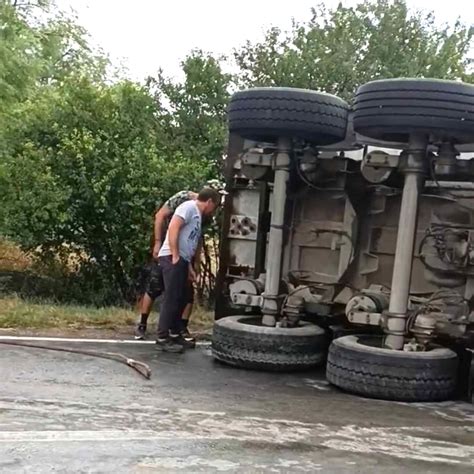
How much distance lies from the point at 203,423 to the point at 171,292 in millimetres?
2840

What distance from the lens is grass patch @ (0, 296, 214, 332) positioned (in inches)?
329

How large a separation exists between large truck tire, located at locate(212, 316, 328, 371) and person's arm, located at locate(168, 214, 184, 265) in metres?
0.86

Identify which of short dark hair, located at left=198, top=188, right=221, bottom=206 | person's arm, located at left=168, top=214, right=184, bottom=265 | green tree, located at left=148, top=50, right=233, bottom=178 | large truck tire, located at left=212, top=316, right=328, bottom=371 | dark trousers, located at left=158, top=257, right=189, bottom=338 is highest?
green tree, located at left=148, top=50, right=233, bottom=178

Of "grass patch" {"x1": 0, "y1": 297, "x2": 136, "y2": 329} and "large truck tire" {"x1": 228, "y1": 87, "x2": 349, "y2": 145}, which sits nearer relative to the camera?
"large truck tire" {"x1": 228, "y1": 87, "x2": 349, "y2": 145}

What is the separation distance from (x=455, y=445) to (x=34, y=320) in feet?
15.6

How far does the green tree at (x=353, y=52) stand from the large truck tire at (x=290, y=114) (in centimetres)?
672

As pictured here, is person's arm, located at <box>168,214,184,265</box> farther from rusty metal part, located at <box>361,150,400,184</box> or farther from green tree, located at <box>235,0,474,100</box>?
green tree, located at <box>235,0,474,100</box>

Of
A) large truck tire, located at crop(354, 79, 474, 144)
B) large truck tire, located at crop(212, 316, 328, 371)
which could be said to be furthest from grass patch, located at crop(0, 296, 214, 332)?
large truck tire, located at crop(354, 79, 474, 144)

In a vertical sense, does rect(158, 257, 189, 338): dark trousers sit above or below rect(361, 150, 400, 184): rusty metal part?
below

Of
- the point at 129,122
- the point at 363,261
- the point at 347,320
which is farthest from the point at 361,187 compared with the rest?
the point at 129,122

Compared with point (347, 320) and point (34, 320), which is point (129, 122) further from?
point (347, 320)

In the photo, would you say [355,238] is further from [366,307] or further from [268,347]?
[268,347]

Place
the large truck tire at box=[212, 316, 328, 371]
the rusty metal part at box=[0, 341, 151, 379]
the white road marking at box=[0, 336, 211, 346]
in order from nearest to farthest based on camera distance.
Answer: the rusty metal part at box=[0, 341, 151, 379] → the large truck tire at box=[212, 316, 328, 371] → the white road marking at box=[0, 336, 211, 346]

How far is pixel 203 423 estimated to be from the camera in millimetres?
4961
